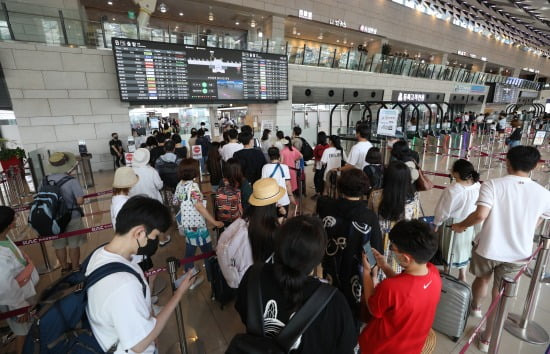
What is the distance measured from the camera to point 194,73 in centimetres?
901

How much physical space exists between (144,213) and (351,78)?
1464 cm

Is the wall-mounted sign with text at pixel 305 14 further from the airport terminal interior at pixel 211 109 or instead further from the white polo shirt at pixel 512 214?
the white polo shirt at pixel 512 214

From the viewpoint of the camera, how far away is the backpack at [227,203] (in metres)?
2.91

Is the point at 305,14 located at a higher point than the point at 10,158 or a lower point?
higher

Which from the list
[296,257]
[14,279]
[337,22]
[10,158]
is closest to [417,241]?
[296,257]

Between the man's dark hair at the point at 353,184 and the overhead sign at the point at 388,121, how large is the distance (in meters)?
4.48

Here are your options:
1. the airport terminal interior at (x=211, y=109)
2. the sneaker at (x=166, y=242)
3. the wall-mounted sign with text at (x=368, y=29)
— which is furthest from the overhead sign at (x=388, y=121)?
the wall-mounted sign with text at (x=368, y=29)

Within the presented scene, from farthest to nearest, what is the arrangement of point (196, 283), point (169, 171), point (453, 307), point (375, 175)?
point (169, 171) → point (375, 175) → point (196, 283) → point (453, 307)

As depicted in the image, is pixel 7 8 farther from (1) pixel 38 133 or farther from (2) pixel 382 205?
(2) pixel 382 205

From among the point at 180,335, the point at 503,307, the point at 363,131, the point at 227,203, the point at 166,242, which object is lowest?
the point at 166,242

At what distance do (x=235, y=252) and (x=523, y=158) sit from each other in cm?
246

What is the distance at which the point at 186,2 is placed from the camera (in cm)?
1152

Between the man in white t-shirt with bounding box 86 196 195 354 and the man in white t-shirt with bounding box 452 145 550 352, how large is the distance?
8.22ft

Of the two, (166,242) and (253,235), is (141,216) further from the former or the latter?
(166,242)
